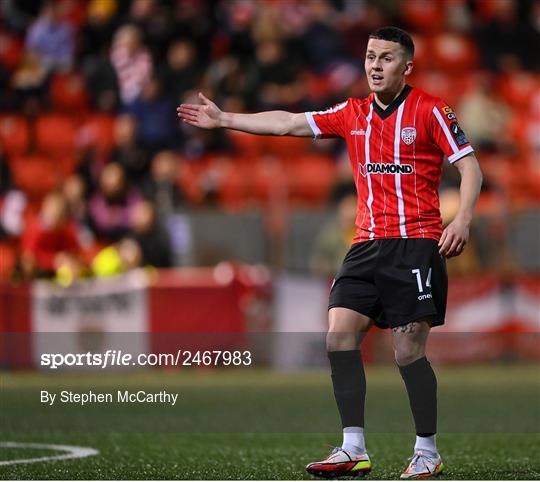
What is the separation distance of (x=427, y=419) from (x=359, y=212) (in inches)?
37.9

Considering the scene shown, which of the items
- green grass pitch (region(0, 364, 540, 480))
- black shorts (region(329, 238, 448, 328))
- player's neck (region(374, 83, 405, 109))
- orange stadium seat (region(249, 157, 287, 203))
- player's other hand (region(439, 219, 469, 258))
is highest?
player's neck (region(374, 83, 405, 109))

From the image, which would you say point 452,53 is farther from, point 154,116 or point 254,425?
point 254,425

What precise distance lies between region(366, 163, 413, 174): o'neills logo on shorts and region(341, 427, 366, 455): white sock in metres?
1.12

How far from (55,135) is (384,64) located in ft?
33.9

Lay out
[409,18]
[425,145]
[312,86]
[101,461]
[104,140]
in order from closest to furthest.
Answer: [425,145] < [101,461] < [104,140] < [312,86] < [409,18]

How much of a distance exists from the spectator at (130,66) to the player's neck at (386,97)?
1015 centimetres

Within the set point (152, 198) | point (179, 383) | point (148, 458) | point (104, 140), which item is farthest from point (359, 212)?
point (104, 140)

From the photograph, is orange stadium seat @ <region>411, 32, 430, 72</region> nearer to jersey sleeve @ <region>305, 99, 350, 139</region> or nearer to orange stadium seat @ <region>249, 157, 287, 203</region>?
orange stadium seat @ <region>249, 157, 287, 203</region>

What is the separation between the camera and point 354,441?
18.9 feet

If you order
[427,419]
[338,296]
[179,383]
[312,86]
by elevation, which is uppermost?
[312,86]

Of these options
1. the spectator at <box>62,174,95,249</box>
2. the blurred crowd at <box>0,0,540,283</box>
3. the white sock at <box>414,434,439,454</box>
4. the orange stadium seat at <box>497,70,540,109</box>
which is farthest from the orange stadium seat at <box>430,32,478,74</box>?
the white sock at <box>414,434,439,454</box>

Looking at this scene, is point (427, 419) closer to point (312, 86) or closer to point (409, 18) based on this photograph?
point (312, 86)

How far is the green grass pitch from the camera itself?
20.0 ft

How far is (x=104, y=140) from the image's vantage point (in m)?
15.5
